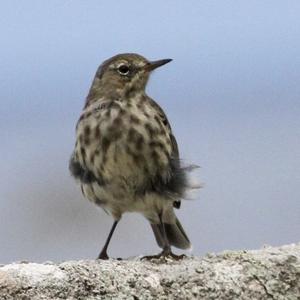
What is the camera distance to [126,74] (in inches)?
247

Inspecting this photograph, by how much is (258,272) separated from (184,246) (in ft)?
9.36

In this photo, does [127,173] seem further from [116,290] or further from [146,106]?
[116,290]

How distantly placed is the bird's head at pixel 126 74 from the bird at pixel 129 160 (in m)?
0.10

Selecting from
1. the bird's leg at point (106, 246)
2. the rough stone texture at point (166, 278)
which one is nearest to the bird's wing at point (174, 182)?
the bird's leg at point (106, 246)

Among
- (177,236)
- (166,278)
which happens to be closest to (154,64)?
(177,236)

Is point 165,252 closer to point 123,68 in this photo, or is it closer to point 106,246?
point 106,246

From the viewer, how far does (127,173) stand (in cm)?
543

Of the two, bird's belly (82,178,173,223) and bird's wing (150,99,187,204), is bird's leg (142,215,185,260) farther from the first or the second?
bird's wing (150,99,187,204)

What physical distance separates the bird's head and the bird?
0.32 feet

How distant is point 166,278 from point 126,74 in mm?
3037

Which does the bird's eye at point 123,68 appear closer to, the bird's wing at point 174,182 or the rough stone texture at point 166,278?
the bird's wing at point 174,182

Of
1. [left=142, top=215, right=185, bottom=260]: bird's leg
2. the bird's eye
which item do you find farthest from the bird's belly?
the bird's eye

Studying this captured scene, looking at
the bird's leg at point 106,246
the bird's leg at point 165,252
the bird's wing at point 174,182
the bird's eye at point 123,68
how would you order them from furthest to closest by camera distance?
1. the bird's eye at point 123,68
2. the bird's leg at point 106,246
3. the bird's wing at point 174,182
4. the bird's leg at point 165,252

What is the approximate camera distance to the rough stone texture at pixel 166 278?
312 centimetres
